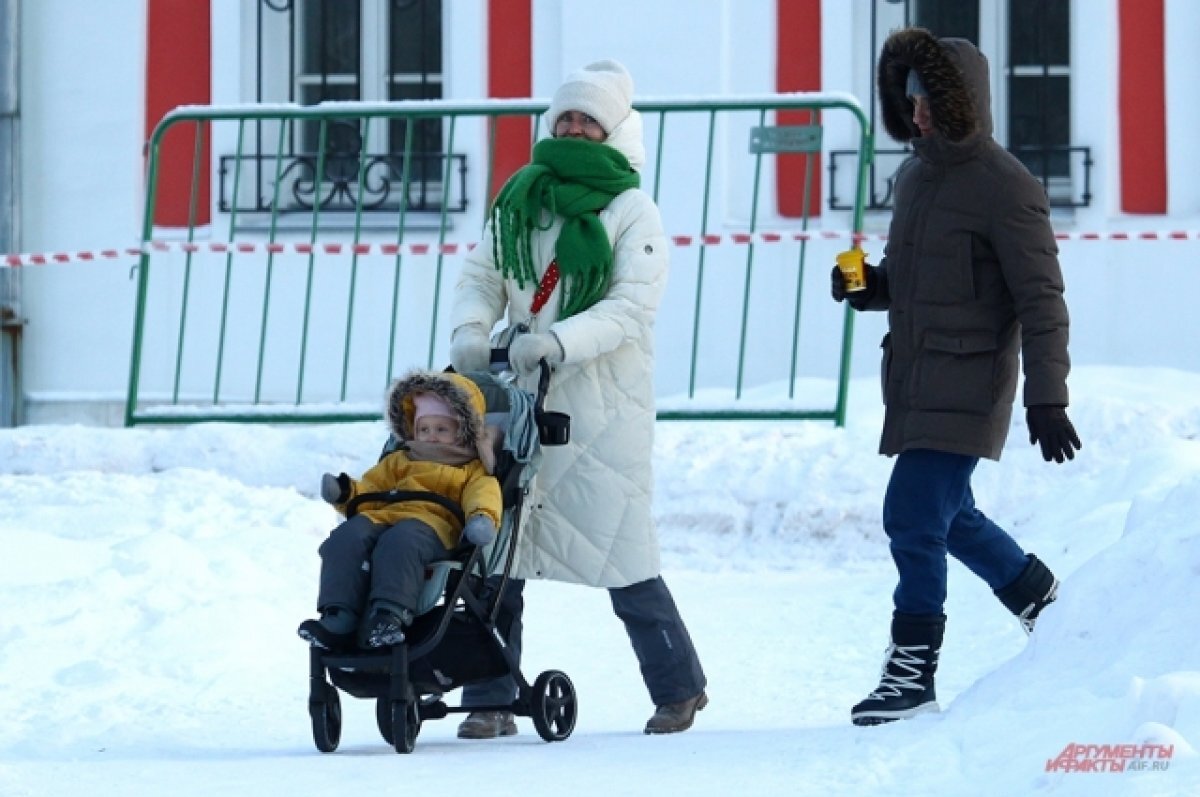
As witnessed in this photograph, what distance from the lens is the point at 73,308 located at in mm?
13023

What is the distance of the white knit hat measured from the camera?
6.11m

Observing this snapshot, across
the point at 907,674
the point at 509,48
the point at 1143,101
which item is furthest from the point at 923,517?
the point at 509,48

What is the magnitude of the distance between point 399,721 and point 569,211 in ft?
4.14

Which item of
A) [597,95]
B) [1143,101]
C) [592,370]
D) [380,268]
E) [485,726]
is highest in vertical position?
[1143,101]

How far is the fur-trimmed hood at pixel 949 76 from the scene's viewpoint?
5684 mm

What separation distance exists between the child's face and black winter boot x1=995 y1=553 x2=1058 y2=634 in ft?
4.31

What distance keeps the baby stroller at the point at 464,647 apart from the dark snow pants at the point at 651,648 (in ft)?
0.50

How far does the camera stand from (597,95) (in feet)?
20.0

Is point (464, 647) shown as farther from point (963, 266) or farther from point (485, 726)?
point (963, 266)

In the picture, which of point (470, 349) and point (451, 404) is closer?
point (451, 404)

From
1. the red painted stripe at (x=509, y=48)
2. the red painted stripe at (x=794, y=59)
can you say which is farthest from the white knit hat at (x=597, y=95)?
the red painted stripe at (x=509, y=48)

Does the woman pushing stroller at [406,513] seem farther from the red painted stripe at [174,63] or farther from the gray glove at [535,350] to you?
the red painted stripe at [174,63]

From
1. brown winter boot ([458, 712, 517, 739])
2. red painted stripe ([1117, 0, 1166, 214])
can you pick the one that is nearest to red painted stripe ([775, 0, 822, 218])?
red painted stripe ([1117, 0, 1166, 214])

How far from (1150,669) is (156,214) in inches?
343
